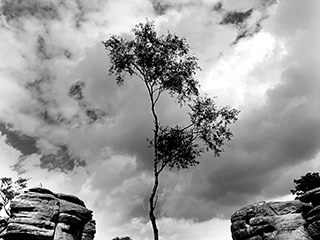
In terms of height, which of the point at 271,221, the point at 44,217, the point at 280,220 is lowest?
the point at 280,220

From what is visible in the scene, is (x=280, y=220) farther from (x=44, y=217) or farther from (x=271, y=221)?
(x=44, y=217)

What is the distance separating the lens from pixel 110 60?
37062mm

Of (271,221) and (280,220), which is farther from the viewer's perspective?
(271,221)

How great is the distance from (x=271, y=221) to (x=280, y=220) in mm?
717

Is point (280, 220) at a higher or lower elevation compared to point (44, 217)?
lower

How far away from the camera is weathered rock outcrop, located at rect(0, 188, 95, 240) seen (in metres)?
20.6

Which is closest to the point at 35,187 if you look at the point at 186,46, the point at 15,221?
the point at 15,221

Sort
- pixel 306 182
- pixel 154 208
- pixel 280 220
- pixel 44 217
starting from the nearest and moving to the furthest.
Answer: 1. pixel 280 220
2. pixel 44 217
3. pixel 154 208
4. pixel 306 182

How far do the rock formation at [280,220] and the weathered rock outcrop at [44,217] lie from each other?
14.9m

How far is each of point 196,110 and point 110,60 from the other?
14.2m

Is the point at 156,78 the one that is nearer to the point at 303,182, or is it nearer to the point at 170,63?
the point at 170,63

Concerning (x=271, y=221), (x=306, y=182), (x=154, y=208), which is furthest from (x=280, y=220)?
(x=306, y=182)

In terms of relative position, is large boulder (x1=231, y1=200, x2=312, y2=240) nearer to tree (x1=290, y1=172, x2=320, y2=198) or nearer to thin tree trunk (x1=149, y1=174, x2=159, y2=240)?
thin tree trunk (x1=149, y1=174, x2=159, y2=240)

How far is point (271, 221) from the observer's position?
859 inches
